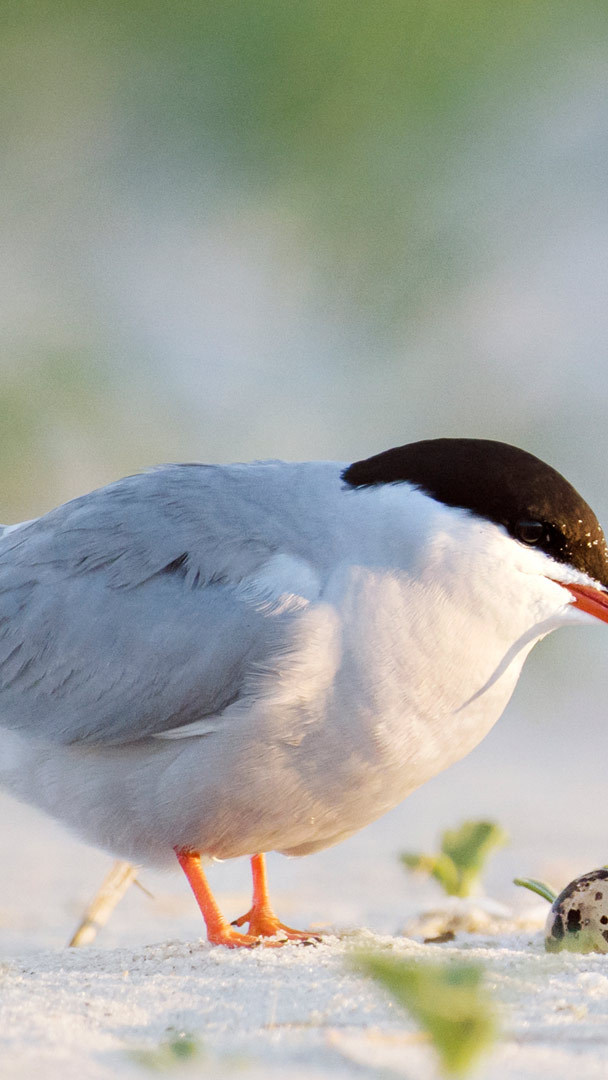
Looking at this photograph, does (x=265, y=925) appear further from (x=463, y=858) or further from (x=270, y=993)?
(x=270, y=993)

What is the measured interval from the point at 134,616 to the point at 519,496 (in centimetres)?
95

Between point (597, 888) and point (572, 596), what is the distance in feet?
2.21

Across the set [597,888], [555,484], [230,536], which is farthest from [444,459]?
[597,888]

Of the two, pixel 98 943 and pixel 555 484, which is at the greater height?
pixel 555 484

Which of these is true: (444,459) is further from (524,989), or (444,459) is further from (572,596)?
(524,989)

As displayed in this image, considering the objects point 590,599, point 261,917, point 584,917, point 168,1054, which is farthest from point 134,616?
point 168,1054

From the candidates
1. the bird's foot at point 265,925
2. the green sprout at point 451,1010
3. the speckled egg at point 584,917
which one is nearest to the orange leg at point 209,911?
the bird's foot at point 265,925

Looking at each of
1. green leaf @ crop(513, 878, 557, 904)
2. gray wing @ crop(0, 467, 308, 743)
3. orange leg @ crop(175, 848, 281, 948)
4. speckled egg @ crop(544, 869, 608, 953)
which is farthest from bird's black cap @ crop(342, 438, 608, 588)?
orange leg @ crop(175, 848, 281, 948)

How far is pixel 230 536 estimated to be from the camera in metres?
3.03

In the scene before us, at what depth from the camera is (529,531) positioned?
298 centimetres

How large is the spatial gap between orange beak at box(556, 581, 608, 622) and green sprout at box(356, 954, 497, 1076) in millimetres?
1508

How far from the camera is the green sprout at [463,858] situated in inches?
139

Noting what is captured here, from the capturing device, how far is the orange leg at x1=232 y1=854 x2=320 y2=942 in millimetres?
3178

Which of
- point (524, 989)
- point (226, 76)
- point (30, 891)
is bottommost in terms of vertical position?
point (30, 891)
